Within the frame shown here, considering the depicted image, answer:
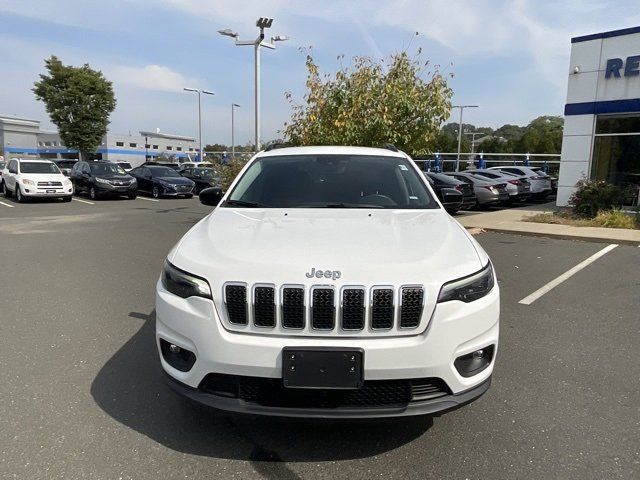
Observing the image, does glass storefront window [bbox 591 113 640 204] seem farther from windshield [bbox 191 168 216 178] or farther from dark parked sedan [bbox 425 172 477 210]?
windshield [bbox 191 168 216 178]

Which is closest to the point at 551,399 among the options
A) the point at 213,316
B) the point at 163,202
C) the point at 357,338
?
the point at 357,338

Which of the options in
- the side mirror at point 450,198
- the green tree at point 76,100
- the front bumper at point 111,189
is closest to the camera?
the side mirror at point 450,198

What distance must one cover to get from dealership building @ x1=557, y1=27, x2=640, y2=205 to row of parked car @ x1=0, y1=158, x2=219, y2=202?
38.7 ft

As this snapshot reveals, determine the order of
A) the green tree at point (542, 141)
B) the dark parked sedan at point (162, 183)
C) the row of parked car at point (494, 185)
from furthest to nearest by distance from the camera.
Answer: the green tree at point (542, 141) → the dark parked sedan at point (162, 183) → the row of parked car at point (494, 185)

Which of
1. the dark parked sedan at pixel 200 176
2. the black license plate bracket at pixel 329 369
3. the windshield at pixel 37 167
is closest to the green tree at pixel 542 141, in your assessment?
the dark parked sedan at pixel 200 176

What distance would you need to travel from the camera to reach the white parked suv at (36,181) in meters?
18.3

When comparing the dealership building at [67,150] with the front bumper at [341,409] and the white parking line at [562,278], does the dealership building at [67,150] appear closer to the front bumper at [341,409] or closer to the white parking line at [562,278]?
the white parking line at [562,278]

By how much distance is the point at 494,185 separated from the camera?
16484 mm

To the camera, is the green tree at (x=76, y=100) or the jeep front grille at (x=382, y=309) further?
the green tree at (x=76, y=100)

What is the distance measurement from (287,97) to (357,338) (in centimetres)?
1059

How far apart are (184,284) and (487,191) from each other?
15196mm

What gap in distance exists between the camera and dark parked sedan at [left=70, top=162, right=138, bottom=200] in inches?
802

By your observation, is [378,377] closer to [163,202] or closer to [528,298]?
[528,298]

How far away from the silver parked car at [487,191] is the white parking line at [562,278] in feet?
22.8
